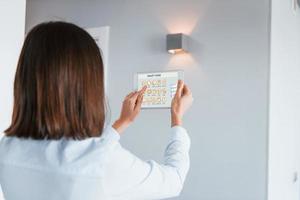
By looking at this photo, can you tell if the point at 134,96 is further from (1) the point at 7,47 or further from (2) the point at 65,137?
(1) the point at 7,47

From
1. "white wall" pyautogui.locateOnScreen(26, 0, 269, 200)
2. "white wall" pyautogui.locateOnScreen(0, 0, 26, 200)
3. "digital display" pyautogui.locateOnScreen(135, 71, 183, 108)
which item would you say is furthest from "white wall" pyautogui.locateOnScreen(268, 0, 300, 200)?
"white wall" pyautogui.locateOnScreen(0, 0, 26, 200)

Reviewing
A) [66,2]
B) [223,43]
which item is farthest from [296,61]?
[66,2]

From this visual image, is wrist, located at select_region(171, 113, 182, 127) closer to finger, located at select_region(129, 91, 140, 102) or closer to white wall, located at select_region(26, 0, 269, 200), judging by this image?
finger, located at select_region(129, 91, 140, 102)

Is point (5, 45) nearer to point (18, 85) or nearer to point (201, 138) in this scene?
point (18, 85)

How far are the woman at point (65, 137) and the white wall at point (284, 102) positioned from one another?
216 cm

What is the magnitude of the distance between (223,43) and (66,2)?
4.96ft

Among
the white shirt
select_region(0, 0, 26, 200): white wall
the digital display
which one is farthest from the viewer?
the digital display

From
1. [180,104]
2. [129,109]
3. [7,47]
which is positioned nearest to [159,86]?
[7,47]

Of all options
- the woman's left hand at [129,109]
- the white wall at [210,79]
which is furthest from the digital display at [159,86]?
the woman's left hand at [129,109]

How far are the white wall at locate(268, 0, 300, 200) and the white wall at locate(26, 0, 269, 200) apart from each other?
0.34 feet

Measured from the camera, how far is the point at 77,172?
0.76m

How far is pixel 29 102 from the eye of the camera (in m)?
0.81

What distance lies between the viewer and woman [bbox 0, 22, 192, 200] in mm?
767

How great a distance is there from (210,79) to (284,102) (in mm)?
684
